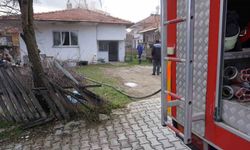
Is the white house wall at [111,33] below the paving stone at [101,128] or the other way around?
the other way around

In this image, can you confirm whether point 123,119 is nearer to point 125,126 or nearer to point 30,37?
point 125,126

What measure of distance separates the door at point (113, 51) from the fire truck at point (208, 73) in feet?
61.4

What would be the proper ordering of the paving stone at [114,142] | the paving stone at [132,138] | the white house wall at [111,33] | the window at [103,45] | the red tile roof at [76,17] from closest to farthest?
the paving stone at [114,142], the paving stone at [132,138], the red tile roof at [76,17], the white house wall at [111,33], the window at [103,45]

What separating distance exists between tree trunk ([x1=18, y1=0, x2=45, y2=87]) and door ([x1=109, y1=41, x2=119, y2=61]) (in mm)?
15751

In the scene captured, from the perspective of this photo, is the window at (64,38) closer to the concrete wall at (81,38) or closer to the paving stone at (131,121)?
the concrete wall at (81,38)

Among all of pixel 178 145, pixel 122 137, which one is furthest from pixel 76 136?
pixel 178 145

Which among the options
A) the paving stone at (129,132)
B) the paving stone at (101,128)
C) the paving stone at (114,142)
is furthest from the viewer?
the paving stone at (101,128)

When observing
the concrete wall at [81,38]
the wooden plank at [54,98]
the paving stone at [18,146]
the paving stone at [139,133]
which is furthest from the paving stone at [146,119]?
the concrete wall at [81,38]

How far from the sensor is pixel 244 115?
1.72 meters

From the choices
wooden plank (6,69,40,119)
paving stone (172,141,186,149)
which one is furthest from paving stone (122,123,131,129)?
wooden plank (6,69,40,119)

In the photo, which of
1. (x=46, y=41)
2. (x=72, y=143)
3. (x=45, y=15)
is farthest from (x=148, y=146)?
(x=45, y=15)

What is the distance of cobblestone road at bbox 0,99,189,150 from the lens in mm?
4012

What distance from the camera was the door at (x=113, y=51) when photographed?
21.0m

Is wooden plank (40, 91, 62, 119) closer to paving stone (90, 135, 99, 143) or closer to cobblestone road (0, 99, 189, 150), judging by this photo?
cobblestone road (0, 99, 189, 150)
